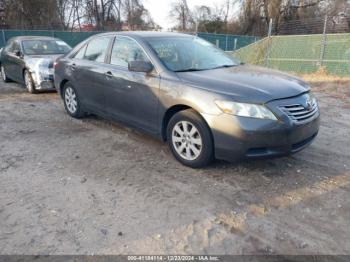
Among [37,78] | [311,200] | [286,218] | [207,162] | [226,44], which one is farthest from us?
[226,44]

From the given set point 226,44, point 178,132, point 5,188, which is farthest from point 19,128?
point 226,44

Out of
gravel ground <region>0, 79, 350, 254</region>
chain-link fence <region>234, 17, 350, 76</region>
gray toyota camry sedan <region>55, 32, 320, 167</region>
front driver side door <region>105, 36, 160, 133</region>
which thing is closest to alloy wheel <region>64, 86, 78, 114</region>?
gray toyota camry sedan <region>55, 32, 320, 167</region>

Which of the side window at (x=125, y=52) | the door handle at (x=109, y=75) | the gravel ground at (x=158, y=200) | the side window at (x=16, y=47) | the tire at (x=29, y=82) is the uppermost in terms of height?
the side window at (x=125, y=52)

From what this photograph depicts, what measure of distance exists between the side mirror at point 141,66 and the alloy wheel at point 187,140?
0.85 meters

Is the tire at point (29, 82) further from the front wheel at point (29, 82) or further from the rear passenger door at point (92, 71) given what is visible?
the rear passenger door at point (92, 71)

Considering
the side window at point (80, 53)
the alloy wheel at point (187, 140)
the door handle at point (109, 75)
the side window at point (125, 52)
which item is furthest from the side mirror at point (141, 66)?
the side window at point (80, 53)

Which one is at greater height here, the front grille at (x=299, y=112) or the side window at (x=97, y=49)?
the side window at (x=97, y=49)

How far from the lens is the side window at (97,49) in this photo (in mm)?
5477

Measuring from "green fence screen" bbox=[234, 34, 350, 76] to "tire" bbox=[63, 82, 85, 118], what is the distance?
9.48 metres

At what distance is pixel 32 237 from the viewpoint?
2908 mm

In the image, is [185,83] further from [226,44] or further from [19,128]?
[226,44]

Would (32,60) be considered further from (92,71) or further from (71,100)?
(92,71)

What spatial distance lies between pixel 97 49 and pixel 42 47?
4.68 meters

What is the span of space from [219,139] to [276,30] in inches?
1210
